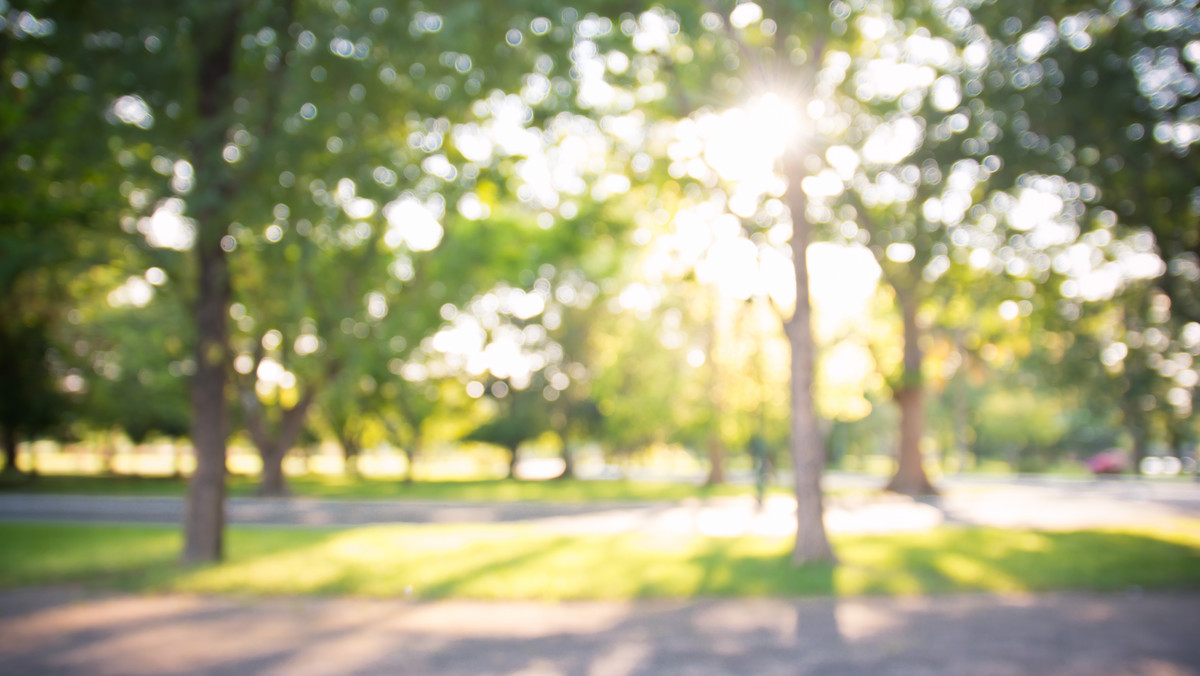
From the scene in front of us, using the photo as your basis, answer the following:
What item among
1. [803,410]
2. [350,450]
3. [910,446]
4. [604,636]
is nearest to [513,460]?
[350,450]

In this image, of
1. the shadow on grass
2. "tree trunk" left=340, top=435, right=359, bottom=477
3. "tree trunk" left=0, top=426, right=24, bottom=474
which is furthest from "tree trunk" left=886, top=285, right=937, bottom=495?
"tree trunk" left=0, top=426, right=24, bottom=474

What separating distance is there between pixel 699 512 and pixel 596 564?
9.45 meters

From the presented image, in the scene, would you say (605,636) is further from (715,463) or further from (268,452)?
(715,463)

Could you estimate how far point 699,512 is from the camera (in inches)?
769

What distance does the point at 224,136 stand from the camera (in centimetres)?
984

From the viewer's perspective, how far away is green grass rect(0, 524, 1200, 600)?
9.20 metres

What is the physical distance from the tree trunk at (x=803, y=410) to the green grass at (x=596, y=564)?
0.58 metres

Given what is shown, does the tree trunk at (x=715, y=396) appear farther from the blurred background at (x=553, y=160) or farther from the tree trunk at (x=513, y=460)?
the tree trunk at (x=513, y=460)

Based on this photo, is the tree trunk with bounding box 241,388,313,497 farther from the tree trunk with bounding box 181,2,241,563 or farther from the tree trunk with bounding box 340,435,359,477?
the tree trunk with bounding box 340,435,359,477

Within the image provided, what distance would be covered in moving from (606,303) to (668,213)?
22802 millimetres

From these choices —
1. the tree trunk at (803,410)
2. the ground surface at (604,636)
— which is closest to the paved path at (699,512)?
the tree trunk at (803,410)

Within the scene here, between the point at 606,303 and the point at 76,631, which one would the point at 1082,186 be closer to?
the point at 76,631

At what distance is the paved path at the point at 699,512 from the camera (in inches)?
639

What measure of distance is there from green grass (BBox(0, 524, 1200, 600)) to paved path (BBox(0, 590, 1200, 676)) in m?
0.62
